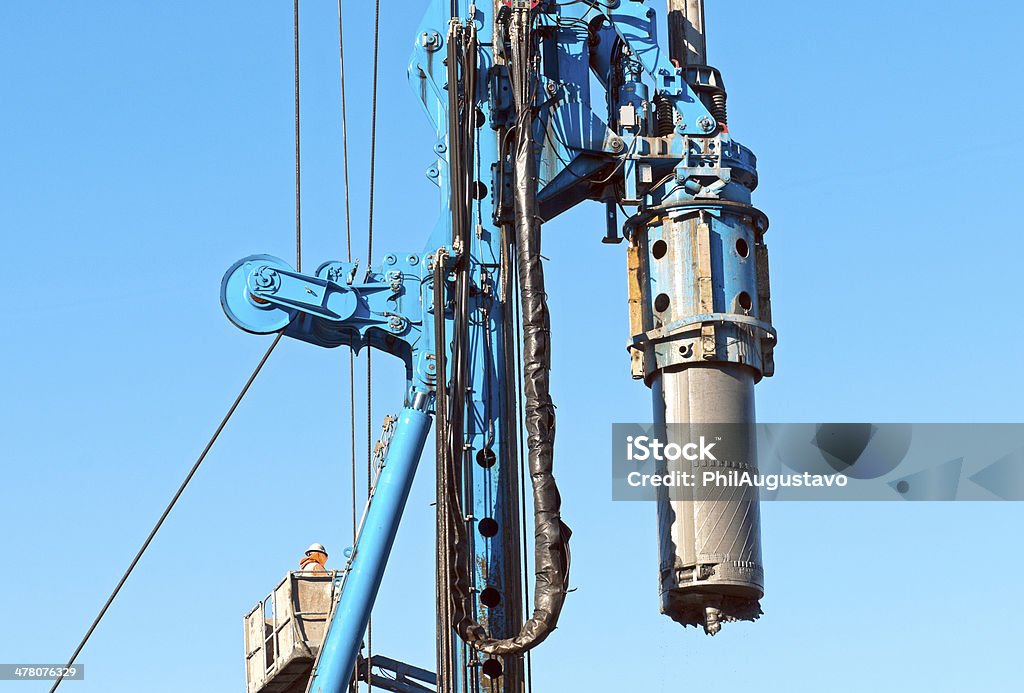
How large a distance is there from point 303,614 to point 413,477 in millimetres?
2245

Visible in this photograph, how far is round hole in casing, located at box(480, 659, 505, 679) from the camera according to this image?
1842cm

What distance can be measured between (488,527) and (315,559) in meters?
2.98

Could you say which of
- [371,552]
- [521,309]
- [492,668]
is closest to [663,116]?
[521,309]

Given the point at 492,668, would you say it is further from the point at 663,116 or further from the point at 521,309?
the point at 663,116

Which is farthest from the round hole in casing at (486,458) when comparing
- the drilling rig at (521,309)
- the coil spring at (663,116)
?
the coil spring at (663,116)

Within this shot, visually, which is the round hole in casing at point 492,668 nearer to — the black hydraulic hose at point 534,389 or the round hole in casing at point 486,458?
the black hydraulic hose at point 534,389

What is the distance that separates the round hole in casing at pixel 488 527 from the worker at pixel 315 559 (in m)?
2.69

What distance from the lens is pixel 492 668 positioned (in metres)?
18.4

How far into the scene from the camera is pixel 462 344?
1908 centimetres

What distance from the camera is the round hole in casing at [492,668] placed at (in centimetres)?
1842

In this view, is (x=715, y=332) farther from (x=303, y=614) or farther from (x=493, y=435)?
(x=303, y=614)

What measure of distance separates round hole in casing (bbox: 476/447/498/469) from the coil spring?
3517mm

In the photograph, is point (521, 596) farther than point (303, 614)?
No

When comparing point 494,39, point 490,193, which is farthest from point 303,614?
point 494,39
